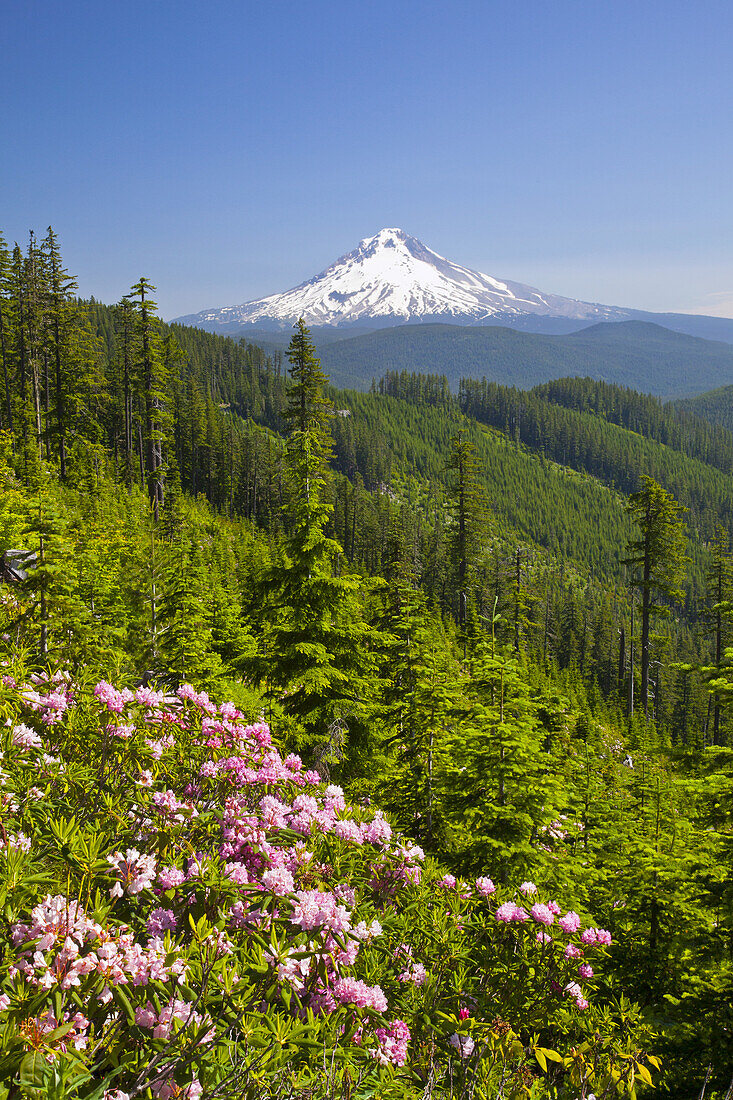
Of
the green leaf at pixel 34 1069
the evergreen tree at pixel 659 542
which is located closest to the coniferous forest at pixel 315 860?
the green leaf at pixel 34 1069

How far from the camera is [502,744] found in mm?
7035

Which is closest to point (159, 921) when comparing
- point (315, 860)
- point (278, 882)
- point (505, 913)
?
point (278, 882)

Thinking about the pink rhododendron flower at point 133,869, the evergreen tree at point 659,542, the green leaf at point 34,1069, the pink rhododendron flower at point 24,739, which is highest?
the pink rhododendron flower at point 24,739

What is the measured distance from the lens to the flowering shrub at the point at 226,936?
183cm

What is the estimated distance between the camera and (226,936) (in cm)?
230

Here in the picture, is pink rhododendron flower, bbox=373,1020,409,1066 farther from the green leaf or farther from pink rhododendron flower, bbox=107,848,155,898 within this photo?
the green leaf

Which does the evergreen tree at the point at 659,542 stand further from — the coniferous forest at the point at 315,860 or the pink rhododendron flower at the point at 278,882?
the pink rhododendron flower at the point at 278,882

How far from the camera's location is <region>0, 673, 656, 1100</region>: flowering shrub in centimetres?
183

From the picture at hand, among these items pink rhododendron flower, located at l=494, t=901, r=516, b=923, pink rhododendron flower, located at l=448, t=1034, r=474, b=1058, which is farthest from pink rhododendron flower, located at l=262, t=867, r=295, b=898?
pink rhododendron flower, located at l=494, t=901, r=516, b=923

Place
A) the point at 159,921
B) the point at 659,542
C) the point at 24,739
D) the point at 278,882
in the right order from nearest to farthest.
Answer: the point at 159,921 < the point at 278,882 < the point at 24,739 < the point at 659,542

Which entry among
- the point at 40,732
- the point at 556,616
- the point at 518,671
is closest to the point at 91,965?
the point at 40,732

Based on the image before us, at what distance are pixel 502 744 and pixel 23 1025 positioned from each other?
6.10 m

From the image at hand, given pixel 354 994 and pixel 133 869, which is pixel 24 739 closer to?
pixel 133 869

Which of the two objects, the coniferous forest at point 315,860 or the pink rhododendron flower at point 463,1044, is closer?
the coniferous forest at point 315,860
